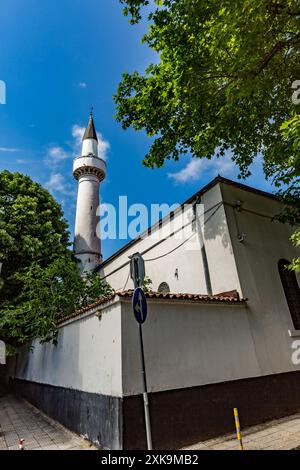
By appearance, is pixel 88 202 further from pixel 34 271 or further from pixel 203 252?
pixel 203 252

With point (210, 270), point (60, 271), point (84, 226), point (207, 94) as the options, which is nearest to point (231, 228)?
point (210, 270)

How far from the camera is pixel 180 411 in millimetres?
5672

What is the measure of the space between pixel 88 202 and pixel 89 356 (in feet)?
56.8

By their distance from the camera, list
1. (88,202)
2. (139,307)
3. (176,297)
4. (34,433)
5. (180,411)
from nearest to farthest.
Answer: (139,307) → (180,411) → (176,297) → (34,433) → (88,202)

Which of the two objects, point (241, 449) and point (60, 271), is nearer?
point (241, 449)

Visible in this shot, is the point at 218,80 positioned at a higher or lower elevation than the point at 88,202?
Result: lower

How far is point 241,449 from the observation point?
16.1 ft

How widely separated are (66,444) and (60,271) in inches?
249

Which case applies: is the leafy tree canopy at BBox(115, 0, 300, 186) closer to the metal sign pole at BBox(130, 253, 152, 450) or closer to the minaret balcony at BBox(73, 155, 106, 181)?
the metal sign pole at BBox(130, 253, 152, 450)

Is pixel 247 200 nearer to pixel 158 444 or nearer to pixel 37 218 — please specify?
pixel 158 444

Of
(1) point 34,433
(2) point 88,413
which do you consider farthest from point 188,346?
(1) point 34,433

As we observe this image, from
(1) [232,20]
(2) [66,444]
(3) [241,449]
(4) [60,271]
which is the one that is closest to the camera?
(3) [241,449]
